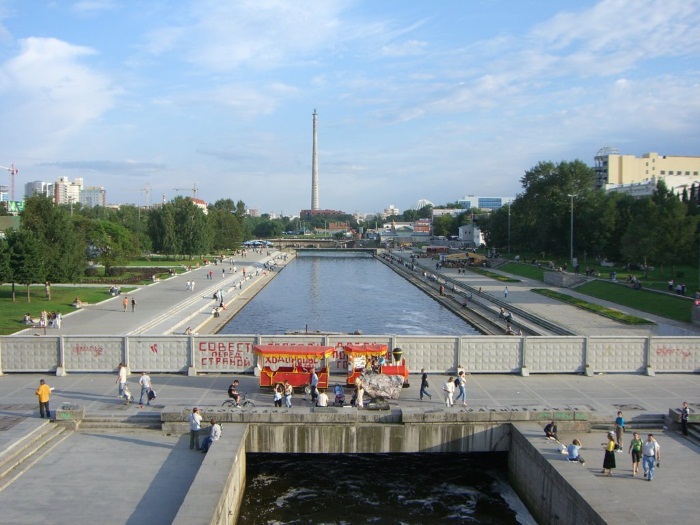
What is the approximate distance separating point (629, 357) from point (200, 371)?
1603 cm

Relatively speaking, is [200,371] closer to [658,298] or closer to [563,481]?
[563,481]

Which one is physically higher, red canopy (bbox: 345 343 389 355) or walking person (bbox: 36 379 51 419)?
red canopy (bbox: 345 343 389 355)

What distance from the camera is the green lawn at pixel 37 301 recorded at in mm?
38469

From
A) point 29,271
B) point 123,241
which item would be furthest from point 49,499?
point 123,241

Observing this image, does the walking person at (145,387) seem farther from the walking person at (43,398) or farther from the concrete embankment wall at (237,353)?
the concrete embankment wall at (237,353)

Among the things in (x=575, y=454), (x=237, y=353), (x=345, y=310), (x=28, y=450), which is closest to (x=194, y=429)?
(x=28, y=450)

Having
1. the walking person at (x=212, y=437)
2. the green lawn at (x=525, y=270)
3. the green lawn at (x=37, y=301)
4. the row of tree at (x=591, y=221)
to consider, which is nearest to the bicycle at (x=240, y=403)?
the walking person at (x=212, y=437)

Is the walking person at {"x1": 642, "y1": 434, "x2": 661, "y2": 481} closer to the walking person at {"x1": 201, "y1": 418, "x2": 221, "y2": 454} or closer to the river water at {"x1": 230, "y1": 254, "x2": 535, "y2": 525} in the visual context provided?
the river water at {"x1": 230, "y1": 254, "x2": 535, "y2": 525}

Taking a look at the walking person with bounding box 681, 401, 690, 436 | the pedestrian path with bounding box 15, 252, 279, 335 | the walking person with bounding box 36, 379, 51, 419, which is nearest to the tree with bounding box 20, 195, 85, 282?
the pedestrian path with bounding box 15, 252, 279, 335

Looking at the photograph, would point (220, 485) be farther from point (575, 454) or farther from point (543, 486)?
point (575, 454)

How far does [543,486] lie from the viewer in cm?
1552

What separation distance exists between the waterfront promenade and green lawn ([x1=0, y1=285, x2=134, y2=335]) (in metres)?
17.4

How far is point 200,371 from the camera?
23.3 metres

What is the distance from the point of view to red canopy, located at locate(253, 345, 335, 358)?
21734 mm
